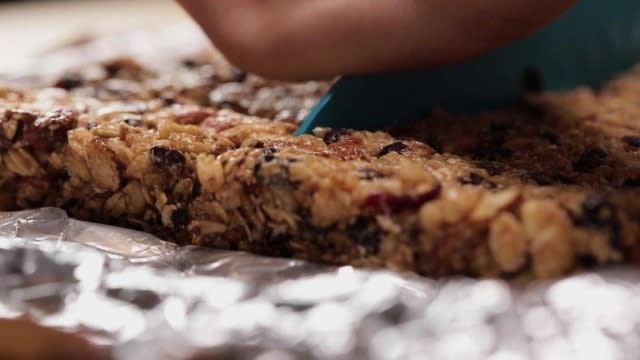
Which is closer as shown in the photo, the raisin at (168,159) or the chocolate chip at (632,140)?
the raisin at (168,159)

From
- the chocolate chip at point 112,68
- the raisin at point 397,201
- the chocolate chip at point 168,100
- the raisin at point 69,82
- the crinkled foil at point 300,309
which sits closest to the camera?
the crinkled foil at point 300,309

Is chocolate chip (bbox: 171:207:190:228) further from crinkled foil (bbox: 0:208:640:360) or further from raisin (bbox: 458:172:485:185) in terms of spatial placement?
raisin (bbox: 458:172:485:185)

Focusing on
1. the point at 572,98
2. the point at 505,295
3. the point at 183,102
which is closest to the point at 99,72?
the point at 183,102

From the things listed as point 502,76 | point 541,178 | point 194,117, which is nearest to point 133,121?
point 194,117

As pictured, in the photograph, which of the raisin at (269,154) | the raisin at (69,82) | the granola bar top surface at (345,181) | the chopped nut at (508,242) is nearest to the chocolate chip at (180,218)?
the granola bar top surface at (345,181)

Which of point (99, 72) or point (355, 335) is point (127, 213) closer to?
point (355, 335)

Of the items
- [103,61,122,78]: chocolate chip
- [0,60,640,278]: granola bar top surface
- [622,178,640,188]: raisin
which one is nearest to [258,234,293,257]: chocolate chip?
[0,60,640,278]: granola bar top surface

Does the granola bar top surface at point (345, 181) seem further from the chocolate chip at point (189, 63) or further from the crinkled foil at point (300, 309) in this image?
the chocolate chip at point (189, 63)
